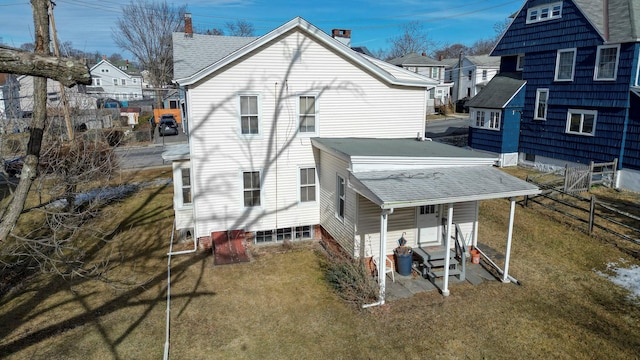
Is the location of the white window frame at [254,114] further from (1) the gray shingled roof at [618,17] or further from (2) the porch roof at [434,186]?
(1) the gray shingled roof at [618,17]

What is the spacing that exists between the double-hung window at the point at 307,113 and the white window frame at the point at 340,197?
2503mm

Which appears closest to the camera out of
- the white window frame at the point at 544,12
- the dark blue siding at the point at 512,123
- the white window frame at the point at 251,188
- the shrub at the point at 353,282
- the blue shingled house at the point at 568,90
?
the shrub at the point at 353,282

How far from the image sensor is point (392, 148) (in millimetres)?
13188

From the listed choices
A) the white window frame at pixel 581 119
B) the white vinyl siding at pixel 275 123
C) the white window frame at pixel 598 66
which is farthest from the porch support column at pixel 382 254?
the white window frame at pixel 598 66

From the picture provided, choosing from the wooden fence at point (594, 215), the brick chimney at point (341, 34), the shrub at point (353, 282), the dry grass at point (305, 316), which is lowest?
the dry grass at point (305, 316)

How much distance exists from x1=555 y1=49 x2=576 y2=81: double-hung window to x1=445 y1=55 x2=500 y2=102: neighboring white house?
30.2 m

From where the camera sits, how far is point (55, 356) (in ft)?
28.4

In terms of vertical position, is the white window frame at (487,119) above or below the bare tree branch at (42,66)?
below

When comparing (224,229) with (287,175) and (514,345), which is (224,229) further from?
(514,345)

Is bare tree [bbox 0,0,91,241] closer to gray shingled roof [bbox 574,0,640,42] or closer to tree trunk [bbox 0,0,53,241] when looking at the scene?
tree trunk [bbox 0,0,53,241]

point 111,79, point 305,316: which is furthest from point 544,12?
point 111,79

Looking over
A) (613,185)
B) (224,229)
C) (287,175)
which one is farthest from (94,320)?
(613,185)

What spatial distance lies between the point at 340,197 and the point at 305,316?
4226mm

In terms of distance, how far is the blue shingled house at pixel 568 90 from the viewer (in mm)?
19297
